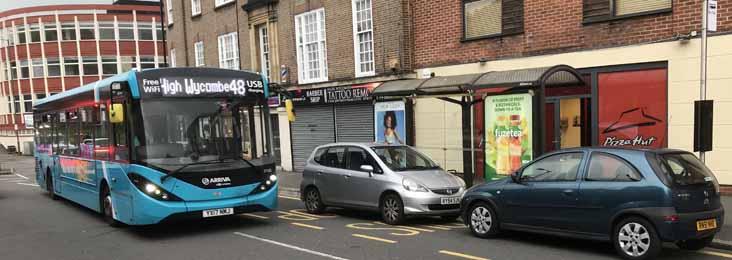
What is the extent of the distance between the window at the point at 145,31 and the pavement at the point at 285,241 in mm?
45873

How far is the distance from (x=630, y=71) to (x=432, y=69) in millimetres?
5341

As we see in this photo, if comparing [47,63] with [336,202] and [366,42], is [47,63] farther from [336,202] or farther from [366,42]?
[336,202]

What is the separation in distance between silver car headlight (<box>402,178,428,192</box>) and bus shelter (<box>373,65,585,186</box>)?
2.71 meters

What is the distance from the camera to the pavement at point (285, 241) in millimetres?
7297

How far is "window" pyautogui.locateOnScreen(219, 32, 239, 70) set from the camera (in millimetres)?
22891

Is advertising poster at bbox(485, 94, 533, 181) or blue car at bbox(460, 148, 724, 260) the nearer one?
blue car at bbox(460, 148, 724, 260)

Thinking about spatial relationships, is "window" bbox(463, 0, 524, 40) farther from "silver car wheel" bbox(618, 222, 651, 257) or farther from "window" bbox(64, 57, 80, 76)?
"window" bbox(64, 57, 80, 76)

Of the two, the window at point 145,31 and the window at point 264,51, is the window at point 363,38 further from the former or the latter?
the window at point 145,31

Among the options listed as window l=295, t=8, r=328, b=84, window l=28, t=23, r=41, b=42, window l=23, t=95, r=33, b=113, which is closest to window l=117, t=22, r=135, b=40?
window l=28, t=23, r=41, b=42

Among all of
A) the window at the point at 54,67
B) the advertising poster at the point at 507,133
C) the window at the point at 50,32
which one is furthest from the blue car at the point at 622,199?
the window at the point at 50,32

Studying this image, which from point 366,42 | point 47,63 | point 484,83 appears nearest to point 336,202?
point 484,83

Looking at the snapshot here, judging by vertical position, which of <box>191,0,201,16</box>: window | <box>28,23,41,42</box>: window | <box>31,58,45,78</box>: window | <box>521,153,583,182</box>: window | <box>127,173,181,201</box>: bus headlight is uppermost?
<box>28,23,41,42</box>: window

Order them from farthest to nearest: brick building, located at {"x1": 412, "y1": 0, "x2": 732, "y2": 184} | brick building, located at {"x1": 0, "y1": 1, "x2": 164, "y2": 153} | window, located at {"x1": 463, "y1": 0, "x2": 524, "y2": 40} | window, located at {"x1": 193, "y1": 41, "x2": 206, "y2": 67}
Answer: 1. brick building, located at {"x1": 0, "y1": 1, "x2": 164, "y2": 153}
2. window, located at {"x1": 193, "y1": 41, "x2": 206, "y2": 67}
3. window, located at {"x1": 463, "y1": 0, "x2": 524, "y2": 40}
4. brick building, located at {"x1": 412, "y1": 0, "x2": 732, "y2": 184}

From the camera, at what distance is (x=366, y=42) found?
55.9 ft
